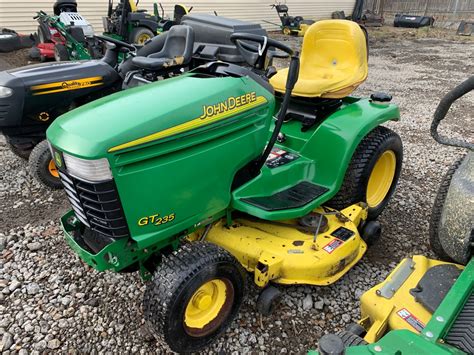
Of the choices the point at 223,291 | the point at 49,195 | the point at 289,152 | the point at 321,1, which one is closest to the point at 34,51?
the point at 49,195

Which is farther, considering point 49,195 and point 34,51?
point 34,51

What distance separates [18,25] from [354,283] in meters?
9.47

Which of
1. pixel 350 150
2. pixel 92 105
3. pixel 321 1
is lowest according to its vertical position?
pixel 321 1

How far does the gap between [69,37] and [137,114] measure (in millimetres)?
5662

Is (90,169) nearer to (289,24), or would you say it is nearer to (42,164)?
(42,164)

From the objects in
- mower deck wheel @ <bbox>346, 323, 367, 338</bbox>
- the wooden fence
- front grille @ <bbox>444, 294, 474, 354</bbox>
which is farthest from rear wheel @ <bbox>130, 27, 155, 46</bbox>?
the wooden fence

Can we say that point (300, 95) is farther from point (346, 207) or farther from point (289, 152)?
point (346, 207)

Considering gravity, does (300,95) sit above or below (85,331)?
above

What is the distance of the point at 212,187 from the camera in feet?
6.84

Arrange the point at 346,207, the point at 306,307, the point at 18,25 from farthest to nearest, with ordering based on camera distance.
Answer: the point at 18,25 < the point at 346,207 < the point at 306,307

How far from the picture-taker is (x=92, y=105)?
1.94 m

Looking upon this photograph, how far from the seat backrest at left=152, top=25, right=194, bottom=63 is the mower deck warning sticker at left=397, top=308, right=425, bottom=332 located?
2.58m

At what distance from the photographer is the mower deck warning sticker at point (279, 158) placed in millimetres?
2652

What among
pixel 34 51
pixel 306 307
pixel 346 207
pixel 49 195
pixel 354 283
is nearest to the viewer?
pixel 306 307
